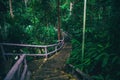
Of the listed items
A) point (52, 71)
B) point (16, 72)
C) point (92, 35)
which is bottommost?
point (52, 71)

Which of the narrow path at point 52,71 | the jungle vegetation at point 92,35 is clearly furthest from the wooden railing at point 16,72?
the jungle vegetation at point 92,35

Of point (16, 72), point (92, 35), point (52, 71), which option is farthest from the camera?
point (92, 35)

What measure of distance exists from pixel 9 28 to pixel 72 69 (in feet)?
21.5

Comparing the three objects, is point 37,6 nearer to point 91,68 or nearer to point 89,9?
point 89,9

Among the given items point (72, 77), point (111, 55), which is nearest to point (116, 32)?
point (111, 55)

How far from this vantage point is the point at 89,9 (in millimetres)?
14227

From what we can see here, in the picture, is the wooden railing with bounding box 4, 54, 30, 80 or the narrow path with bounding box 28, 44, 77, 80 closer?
the wooden railing with bounding box 4, 54, 30, 80

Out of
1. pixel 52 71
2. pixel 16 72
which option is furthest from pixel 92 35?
pixel 16 72

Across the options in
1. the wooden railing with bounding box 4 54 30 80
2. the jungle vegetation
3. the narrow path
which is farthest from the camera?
the narrow path

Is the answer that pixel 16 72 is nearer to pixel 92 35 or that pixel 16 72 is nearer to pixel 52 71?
pixel 52 71

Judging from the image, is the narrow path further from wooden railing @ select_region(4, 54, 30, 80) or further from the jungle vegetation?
wooden railing @ select_region(4, 54, 30, 80)

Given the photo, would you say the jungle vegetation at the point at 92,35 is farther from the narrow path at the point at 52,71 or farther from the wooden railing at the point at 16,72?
the wooden railing at the point at 16,72

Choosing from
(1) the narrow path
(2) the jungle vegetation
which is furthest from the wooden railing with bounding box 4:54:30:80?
(2) the jungle vegetation

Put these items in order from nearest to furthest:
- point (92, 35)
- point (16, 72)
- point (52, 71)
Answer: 1. point (16, 72)
2. point (52, 71)
3. point (92, 35)
